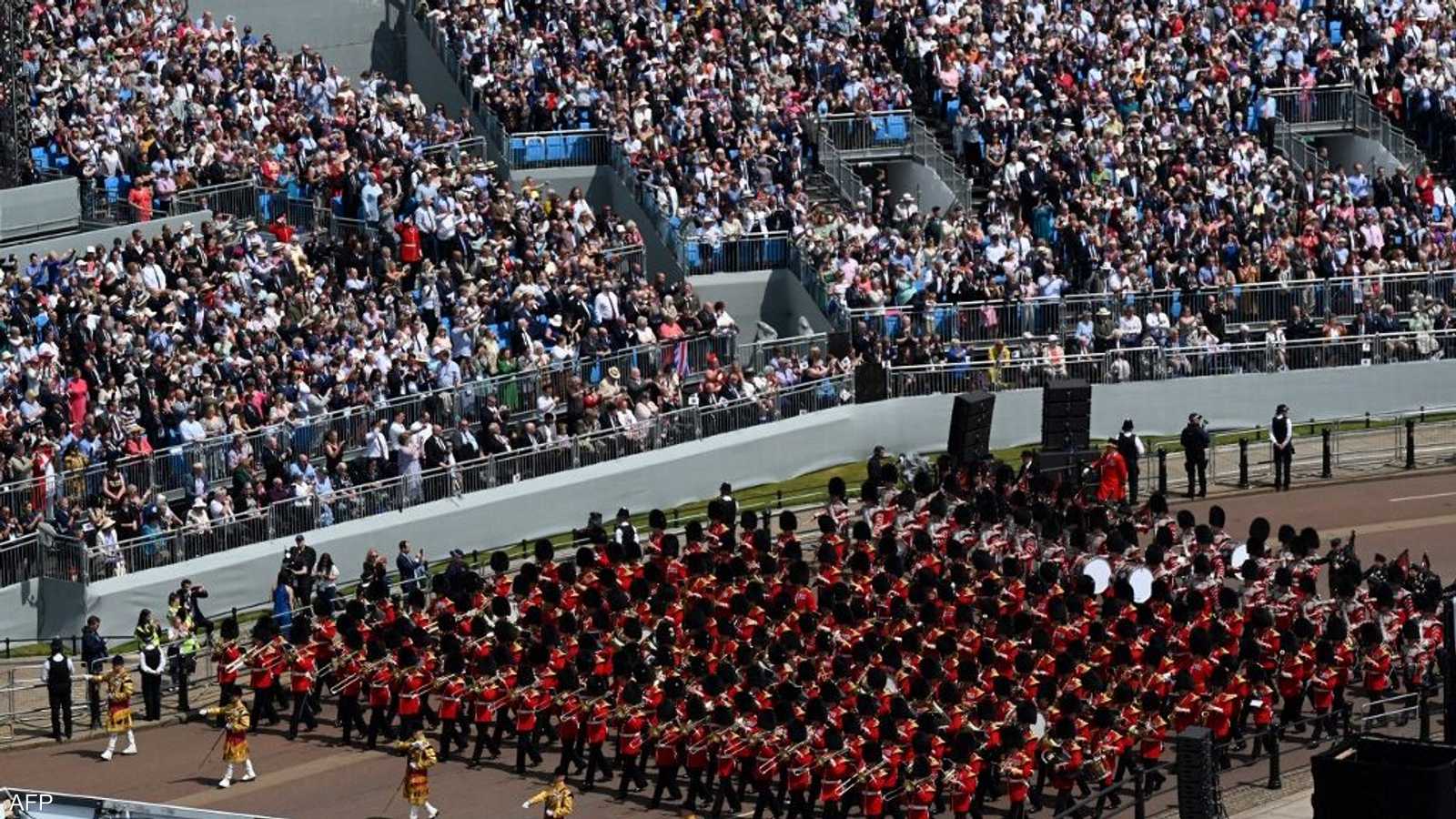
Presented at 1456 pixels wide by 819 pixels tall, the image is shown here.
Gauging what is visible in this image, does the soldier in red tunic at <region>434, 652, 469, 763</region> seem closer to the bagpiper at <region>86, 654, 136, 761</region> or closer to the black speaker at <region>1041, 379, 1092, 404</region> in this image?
the bagpiper at <region>86, 654, 136, 761</region>

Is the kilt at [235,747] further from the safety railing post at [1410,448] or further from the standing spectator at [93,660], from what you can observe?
the safety railing post at [1410,448]

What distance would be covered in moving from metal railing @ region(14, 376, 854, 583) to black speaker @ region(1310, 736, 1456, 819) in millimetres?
20855

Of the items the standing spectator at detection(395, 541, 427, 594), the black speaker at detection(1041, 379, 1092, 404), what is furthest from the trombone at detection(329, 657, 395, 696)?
the black speaker at detection(1041, 379, 1092, 404)

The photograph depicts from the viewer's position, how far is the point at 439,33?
188ft

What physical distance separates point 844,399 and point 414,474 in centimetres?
791

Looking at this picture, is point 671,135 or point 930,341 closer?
point 930,341

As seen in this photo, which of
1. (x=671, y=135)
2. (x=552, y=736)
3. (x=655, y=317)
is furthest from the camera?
(x=671, y=135)

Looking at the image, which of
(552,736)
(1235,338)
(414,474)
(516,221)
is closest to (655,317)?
Answer: (516,221)

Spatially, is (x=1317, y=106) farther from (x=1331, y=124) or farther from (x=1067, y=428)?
(x=1067, y=428)

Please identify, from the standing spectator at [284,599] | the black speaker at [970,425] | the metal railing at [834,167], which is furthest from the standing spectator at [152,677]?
the metal railing at [834,167]

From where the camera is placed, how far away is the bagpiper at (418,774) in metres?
34.8

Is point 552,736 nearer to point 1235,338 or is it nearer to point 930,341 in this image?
point 930,341

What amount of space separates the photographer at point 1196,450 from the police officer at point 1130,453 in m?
0.73

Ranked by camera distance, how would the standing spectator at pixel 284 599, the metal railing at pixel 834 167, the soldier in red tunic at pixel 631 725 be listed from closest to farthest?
the soldier in red tunic at pixel 631 725
the standing spectator at pixel 284 599
the metal railing at pixel 834 167
